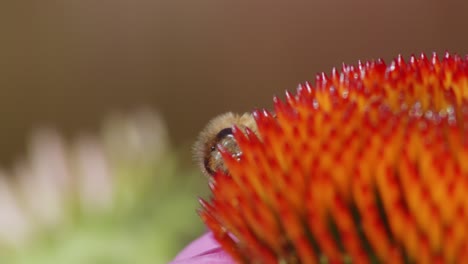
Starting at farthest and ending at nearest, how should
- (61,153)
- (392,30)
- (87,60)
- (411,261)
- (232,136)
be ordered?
(87,60)
(392,30)
(61,153)
(232,136)
(411,261)

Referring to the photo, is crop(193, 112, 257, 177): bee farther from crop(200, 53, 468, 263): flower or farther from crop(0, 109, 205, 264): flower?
crop(0, 109, 205, 264): flower

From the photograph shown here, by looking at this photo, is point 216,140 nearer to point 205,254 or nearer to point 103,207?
point 205,254

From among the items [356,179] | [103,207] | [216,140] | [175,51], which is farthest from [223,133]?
[175,51]

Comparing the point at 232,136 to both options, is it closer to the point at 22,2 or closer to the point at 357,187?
the point at 357,187

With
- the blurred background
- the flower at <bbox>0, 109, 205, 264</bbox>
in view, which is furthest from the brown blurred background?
the flower at <bbox>0, 109, 205, 264</bbox>

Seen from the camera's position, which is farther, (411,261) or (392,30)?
(392,30)

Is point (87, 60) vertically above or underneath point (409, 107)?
above

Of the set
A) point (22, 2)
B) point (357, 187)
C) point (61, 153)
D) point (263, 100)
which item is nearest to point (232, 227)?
point (357, 187)
